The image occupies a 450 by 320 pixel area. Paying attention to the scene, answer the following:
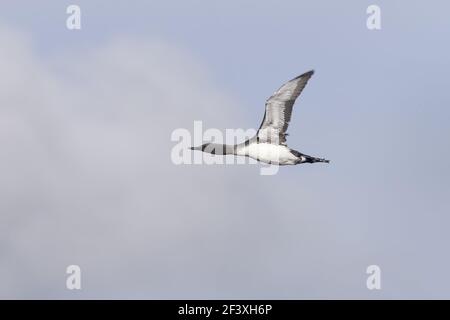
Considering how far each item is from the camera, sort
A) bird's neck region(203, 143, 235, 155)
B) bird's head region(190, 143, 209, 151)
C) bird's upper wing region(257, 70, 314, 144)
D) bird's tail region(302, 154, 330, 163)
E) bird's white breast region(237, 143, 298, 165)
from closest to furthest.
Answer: bird's upper wing region(257, 70, 314, 144)
bird's white breast region(237, 143, 298, 165)
bird's tail region(302, 154, 330, 163)
bird's neck region(203, 143, 235, 155)
bird's head region(190, 143, 209, 151)

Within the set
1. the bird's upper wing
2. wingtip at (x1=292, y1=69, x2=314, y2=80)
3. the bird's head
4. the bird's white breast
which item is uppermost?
wingtip at (x1=292, y1=69, x2=314, y2=80)

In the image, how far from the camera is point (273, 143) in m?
90.6

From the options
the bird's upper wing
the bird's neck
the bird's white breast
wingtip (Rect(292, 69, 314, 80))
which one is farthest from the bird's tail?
wingtip (Rect(292, 69, 314, 80))

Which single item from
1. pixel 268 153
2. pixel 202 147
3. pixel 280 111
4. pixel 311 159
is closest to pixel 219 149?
pixel 202 147

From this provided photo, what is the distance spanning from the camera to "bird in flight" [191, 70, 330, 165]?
291ft

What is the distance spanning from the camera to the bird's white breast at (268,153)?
9038cm

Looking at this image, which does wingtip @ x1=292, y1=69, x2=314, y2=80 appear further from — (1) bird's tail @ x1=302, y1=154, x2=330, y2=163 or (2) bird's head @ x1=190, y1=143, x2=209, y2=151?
(2) bird's head @ x1=190, y1=143, x2=209, y2=151

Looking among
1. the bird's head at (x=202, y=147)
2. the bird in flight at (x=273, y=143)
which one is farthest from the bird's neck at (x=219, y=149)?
the bird's head at (x=202, y=147)

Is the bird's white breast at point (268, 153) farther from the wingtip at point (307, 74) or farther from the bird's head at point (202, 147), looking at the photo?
the wingtip at point (307, 74)

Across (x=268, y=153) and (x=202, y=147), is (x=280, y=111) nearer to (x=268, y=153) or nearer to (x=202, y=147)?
(x=268, y=153)
